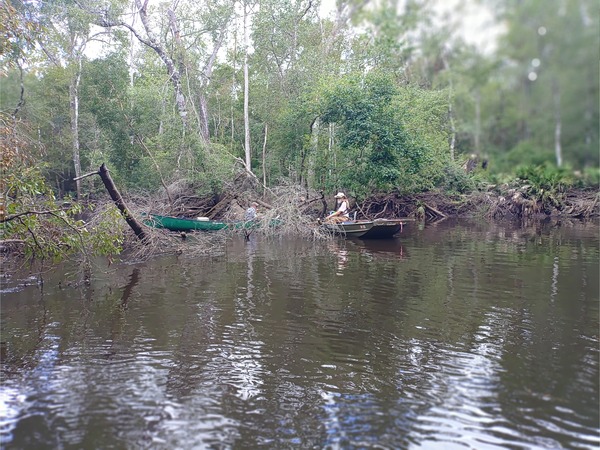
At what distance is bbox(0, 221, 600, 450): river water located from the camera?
4.72 meters

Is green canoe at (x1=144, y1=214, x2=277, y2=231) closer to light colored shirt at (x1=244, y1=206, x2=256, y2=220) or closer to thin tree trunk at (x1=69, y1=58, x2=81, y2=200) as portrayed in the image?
light colored shirt at (x1=244, y1=206, x2=256, y2=220)

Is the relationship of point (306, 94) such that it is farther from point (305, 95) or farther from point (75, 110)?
point (75, 110)

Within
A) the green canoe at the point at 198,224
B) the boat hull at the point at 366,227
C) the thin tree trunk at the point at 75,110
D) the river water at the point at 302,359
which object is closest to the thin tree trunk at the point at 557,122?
the river water at the point at 302,359

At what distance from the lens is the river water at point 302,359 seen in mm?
4723

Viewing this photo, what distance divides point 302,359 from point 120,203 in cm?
775

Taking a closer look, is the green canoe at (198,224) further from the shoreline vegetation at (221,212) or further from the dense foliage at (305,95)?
the dense foliage at (305,95)

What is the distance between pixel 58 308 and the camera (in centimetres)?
906

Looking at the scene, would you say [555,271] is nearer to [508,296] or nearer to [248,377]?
[508,296]

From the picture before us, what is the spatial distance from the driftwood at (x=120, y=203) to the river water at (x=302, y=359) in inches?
66.5

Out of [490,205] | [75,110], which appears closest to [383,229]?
[490,205]

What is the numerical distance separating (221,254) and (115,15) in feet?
53.7

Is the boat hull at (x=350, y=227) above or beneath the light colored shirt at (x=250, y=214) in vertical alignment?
beneath

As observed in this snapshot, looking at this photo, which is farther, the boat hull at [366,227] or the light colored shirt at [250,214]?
the light colored shirt at [250,214]

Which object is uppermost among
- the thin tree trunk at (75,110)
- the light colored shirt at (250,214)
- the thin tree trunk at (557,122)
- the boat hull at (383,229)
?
the thin tree trunk at (75,110)
